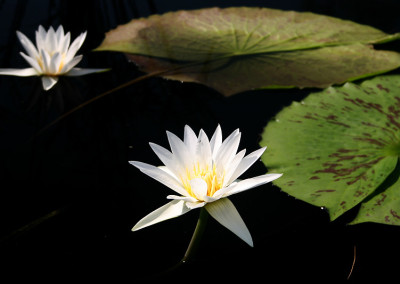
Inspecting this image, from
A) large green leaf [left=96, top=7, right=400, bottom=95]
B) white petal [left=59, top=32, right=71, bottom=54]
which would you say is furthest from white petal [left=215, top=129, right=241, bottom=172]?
white petal [left=59, top=32, right=71, bottom=54]

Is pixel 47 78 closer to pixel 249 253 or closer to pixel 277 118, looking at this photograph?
pixel 277 118

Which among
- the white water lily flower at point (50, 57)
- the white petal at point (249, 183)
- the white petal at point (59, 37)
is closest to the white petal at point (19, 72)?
the white water lily flower at point (50, 57)

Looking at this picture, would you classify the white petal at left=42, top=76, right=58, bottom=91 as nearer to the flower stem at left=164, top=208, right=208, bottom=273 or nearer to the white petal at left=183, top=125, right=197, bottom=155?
the white petal at left=183, top=125, right=197, bottom=155

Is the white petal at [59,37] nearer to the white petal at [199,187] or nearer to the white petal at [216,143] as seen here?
the white petal at [216,143]

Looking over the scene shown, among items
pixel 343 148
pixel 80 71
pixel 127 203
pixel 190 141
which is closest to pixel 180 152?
pixel 190 141

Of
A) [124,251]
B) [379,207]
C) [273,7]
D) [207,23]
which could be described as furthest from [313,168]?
[273,7]

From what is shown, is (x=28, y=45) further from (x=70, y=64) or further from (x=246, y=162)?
(x=246, y=162)
